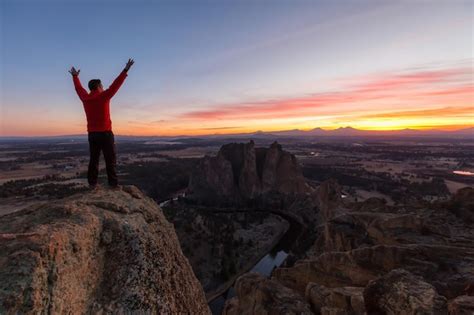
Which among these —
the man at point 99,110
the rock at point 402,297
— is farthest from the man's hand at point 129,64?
the rock at point 402,297

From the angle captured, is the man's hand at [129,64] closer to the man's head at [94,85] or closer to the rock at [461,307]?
the man's head at [94,85]

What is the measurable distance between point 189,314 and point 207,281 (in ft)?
112

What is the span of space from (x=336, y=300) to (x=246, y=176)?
7560cm

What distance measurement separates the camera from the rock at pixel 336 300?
34.3 feet

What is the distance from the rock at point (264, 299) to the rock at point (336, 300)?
0.39 metres

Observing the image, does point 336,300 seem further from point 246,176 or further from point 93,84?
point 246,176

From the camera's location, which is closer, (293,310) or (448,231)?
(293,310)

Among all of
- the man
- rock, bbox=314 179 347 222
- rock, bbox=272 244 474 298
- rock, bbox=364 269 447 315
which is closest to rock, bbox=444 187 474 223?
rock, bbox=272 244 474 298

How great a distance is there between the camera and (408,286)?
7.65 meters

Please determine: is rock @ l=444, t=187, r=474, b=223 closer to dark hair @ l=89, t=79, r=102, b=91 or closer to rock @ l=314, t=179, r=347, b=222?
dark hair @ l=89, t=79, r=102, b=91

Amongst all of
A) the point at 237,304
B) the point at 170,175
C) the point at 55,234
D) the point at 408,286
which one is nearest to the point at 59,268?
the point at 55,234

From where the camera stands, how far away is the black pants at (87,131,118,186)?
21.4 feet

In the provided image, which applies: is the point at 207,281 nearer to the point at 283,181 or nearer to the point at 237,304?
the point at 237,304

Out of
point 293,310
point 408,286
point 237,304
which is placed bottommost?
point 237,304
